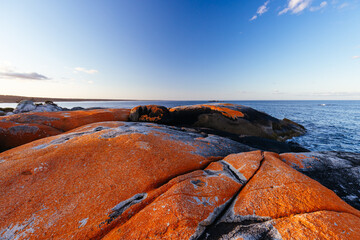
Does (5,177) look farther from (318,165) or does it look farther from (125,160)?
(318,165)

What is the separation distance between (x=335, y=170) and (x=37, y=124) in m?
12.2

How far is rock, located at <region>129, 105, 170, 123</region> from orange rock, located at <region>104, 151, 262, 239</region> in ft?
22.3

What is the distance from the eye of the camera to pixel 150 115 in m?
9.45

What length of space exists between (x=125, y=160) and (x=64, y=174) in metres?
1.29

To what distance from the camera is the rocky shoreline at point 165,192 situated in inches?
70.3

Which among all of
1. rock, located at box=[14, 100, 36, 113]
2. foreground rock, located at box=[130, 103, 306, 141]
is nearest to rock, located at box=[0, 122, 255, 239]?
foreground rock, located at box=[130, 103, 306, 141]

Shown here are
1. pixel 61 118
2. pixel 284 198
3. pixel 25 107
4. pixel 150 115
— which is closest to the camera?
pixel 284 198

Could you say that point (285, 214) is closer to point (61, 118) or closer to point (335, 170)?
point (335, 170)

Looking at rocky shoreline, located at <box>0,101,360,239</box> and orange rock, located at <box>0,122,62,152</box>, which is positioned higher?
orange rock, located at <box>0,122,62,152</box>

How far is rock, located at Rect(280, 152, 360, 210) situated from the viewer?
336cm

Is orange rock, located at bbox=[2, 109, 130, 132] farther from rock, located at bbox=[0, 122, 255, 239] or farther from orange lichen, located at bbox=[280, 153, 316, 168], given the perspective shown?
orange lichen, located at bbox=[280, 153, 316, 168]

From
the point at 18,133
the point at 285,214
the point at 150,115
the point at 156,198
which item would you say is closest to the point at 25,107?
the point at 18,133

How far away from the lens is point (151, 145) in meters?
3.94

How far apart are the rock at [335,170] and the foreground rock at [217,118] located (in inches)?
204
